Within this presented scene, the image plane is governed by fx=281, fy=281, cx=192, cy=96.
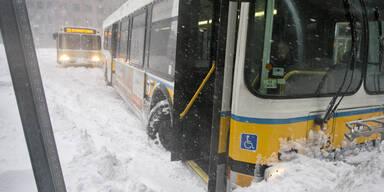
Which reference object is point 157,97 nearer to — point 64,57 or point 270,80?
point 270,80

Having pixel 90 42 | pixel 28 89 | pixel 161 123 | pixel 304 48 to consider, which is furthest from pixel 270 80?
pixel 90 42

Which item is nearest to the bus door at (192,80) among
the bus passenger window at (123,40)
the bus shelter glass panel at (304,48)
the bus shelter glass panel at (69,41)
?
the bus shelter glass panel at (304,48)

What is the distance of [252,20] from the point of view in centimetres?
243

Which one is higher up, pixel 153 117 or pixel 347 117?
pixel 347 117

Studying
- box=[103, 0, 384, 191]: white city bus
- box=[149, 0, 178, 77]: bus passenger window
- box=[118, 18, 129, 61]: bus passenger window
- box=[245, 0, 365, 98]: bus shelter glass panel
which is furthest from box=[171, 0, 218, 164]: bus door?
box=[118, 18, 129, 61]: bus passenger window

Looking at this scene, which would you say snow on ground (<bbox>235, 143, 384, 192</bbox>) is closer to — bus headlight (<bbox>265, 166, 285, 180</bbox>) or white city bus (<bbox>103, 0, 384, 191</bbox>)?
bus headlight (<bbox>265, 166, 285, 180</bbox>)

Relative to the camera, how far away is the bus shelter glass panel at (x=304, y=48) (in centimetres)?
247

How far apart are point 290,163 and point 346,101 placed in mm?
962

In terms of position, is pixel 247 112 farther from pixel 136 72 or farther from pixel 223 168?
pixel 136 72

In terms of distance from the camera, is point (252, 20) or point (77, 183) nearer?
point (252, 20)

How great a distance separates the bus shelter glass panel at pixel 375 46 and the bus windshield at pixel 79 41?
16.1 meters

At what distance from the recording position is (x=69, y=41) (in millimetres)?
16656

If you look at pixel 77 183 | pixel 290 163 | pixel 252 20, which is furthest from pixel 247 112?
pixel 77 183

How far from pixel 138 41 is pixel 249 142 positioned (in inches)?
160
